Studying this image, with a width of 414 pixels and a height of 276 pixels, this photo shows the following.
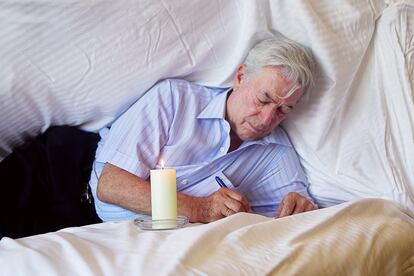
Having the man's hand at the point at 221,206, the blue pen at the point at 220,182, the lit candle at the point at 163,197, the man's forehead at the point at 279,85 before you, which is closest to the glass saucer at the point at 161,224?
the lit candle at the point at 163,197

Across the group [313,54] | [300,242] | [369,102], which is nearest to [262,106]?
[313,54]

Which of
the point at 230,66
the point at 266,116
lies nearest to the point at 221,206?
the point at 266,116

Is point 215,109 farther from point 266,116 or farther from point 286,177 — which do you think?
point 286,177

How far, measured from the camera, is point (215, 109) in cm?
115

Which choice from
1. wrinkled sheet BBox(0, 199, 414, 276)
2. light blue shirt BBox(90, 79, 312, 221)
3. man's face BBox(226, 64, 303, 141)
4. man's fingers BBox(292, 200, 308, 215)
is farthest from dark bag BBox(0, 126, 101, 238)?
man's fingers BBox(292, 200, 308, 215)

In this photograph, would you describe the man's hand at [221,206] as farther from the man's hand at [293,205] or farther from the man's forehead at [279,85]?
the man's forehead at [279,85]

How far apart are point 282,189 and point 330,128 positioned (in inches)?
8.0

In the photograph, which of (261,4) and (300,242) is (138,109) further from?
(300,242)

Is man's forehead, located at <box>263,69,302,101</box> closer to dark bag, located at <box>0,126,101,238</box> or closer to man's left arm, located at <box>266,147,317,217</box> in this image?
man's left arm, located at <box>266,147,317,217</box>

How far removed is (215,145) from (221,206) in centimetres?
22

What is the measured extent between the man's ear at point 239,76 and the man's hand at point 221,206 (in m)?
0.30

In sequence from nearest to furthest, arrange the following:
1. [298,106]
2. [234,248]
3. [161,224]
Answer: [234,248]
[161,224]
[298,106]

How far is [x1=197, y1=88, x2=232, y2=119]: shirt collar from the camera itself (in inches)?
45.0

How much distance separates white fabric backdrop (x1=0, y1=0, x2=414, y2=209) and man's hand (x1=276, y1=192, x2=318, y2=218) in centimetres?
12
